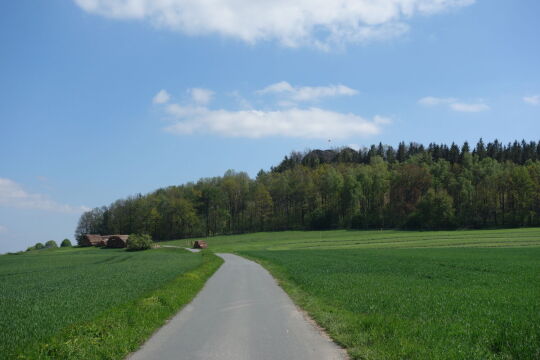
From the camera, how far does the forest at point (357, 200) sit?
10581 centimetres

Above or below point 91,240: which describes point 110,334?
above

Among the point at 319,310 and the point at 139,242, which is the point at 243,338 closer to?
the point at 319,310

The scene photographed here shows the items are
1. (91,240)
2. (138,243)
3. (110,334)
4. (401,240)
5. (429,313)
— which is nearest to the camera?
(110,334)

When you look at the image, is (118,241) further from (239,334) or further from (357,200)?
(239,334)

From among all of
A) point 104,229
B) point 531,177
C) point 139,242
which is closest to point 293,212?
point 139,242

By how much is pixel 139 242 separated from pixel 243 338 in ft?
278

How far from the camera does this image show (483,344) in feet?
32.0

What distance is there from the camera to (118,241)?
344 ft

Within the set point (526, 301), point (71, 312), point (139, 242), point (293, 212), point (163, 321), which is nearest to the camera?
point (163, 321)

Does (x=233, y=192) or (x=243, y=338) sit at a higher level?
(x=233, y=192)

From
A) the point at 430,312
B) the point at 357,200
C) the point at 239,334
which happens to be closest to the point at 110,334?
the point at 239,334

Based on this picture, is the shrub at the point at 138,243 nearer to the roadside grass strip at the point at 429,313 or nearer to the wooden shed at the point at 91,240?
the wooden shed at the point at 91,240

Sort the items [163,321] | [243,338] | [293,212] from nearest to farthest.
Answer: [243,338] < [163,321] < [293,212]

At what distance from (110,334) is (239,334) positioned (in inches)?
136
